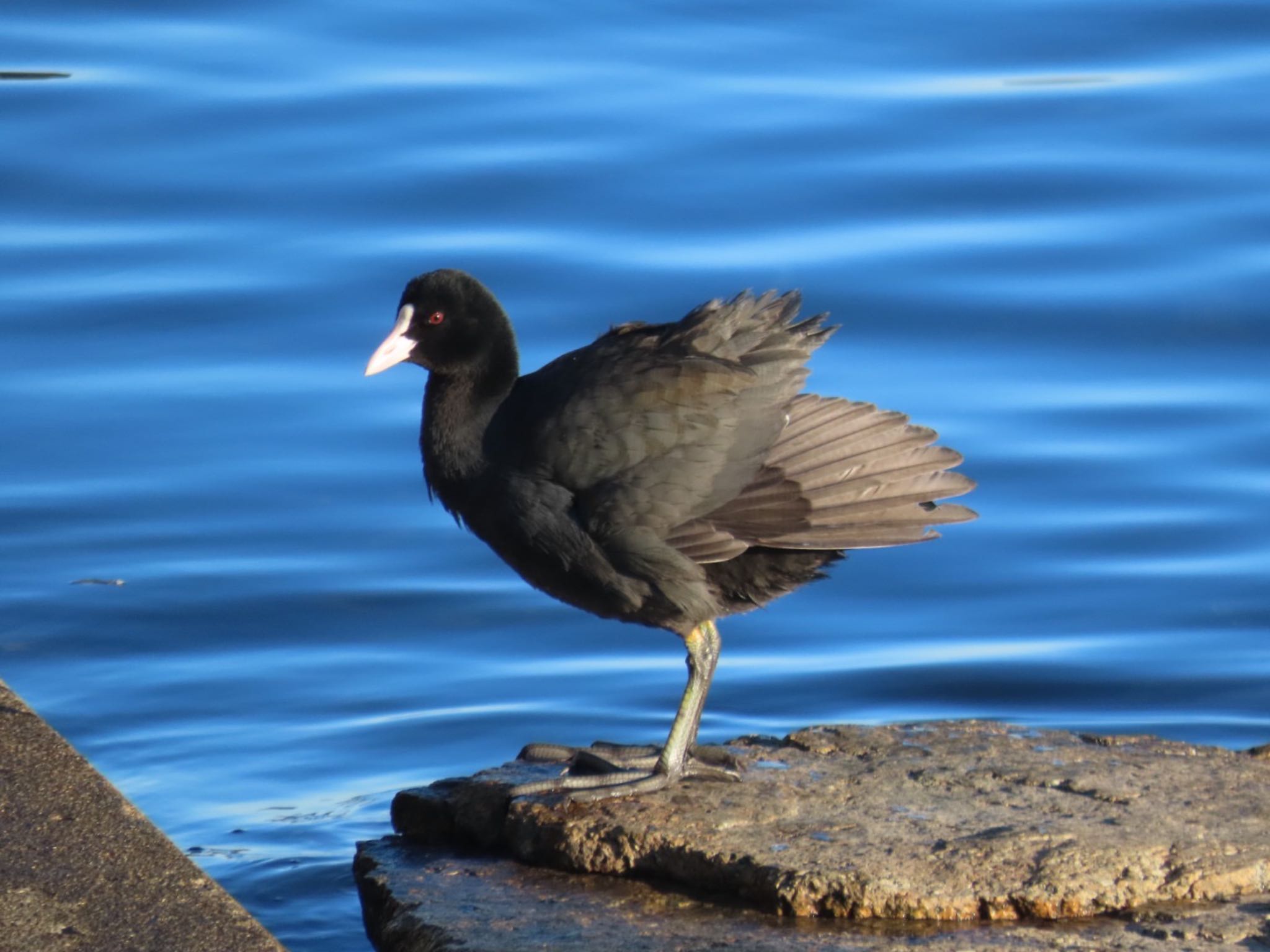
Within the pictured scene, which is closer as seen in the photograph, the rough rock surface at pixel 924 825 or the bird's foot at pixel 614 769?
the rough rock surface at pixel 924 825

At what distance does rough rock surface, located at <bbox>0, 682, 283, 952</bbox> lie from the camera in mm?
4199

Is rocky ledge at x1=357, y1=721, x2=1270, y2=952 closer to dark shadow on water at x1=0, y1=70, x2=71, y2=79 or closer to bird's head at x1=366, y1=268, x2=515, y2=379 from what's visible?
bird's head at x1=366, y1=268, x2=515, y2=379

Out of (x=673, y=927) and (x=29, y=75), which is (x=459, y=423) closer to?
(x=673, y=927)

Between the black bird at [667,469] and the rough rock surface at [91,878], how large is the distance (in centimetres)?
114

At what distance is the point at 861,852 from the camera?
482 cm

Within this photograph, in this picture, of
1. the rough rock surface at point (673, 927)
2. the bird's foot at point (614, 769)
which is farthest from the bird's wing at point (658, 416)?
the rough rock surface at point (673, 927)

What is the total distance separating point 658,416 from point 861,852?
56.7 inches

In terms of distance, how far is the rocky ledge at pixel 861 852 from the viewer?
15.1ft

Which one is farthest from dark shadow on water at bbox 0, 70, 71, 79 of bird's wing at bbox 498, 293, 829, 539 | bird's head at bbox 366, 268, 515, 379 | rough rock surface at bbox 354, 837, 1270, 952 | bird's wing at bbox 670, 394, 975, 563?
rough rock surface at bbox 354, 837, 1270, 952

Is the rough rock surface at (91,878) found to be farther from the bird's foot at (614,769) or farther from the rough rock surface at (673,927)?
the bird's foot at (614,769)

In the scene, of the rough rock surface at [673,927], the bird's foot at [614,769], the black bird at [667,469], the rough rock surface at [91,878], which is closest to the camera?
the rough rock surface at [91,878]

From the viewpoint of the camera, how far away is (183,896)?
Answer: 438cm

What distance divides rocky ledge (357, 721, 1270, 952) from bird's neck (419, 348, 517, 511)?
0.82 metres

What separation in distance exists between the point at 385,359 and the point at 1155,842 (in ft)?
8.61
